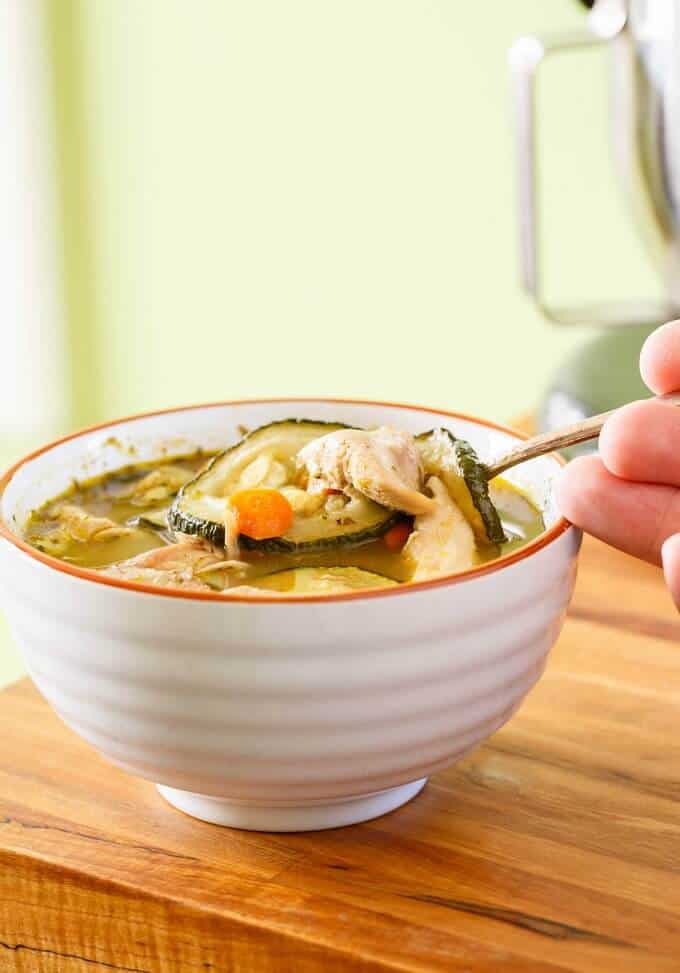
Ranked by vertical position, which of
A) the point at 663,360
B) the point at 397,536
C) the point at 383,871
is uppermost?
the point at 663,360

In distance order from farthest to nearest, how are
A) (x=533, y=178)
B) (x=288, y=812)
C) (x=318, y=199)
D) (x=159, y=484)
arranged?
(x=318, y=199), (x=533, y=178), (x=159, y=484), (x=288, y=812)

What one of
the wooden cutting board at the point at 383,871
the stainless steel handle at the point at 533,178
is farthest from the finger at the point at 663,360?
the stainless steel handle at the point at 533,178

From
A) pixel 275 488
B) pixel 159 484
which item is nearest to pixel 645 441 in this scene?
pixel 275 488

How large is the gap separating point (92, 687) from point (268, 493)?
7.9 inches

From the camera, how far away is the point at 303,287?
2.39 metres

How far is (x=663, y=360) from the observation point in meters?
0.80

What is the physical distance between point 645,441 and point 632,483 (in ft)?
0.11

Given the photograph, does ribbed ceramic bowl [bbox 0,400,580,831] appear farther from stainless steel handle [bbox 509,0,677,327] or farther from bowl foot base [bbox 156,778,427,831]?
stainless steel handle [bbox 509,0,677,327]

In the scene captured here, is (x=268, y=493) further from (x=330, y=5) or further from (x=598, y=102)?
(x=330, y=5)

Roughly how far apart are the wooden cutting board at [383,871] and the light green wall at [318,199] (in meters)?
1.34

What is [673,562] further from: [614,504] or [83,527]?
[83,527]

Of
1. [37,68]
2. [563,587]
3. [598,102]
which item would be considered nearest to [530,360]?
[598,102]

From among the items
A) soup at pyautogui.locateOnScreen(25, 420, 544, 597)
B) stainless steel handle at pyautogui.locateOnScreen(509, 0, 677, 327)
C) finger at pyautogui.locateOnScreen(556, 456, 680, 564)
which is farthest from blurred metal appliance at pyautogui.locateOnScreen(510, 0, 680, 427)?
finger at pyautogui.locateOnScreen(556, 456, 680, 564)

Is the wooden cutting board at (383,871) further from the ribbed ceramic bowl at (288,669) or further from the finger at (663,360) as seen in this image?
the finger at (663,360)
